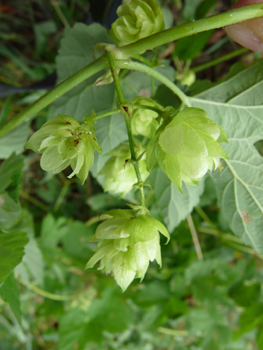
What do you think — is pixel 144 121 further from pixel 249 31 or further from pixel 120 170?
pixel 249 31

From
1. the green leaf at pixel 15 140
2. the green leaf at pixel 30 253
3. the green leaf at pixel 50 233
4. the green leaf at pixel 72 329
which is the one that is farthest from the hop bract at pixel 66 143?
the green leaf at pixel 72 329

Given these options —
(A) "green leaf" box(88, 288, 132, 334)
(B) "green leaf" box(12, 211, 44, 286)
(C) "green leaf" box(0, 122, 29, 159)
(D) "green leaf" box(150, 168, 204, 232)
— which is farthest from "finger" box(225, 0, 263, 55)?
(A) "green leaf" box(88, 288, 132, 334)

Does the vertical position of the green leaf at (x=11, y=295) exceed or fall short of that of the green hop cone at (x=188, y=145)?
it falls short

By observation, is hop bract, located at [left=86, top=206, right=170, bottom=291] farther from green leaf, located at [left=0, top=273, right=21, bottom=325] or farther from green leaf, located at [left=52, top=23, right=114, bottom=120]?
green leaf, located at [left=52, top=23, right=114, bottom=120]

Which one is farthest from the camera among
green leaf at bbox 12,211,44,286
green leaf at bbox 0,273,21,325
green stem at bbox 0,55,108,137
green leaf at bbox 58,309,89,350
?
green leaf at bbox 58,309,89,350

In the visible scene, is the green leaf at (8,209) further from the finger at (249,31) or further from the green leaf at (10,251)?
the finger at (249,31)

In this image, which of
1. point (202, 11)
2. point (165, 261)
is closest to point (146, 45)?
point (202, 11)

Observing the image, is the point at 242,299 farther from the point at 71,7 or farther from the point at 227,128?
the point at 71,7
